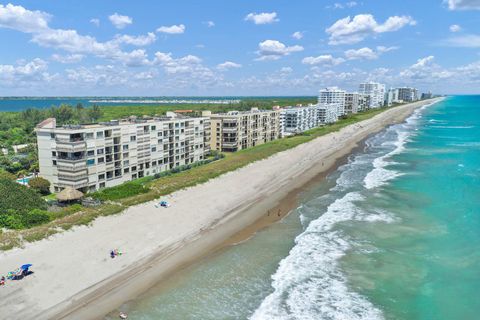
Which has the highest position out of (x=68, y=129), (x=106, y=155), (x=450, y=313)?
(x=68, y=129)

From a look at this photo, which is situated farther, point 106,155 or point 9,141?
point 9,141

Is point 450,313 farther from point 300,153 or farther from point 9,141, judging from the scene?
point 9,141

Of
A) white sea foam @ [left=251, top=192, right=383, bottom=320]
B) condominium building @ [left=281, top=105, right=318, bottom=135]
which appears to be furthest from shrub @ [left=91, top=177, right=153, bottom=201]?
condominium building @ [left=281, top=105, right=318, bottom=135]

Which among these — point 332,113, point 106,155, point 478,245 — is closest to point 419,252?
point 478,245

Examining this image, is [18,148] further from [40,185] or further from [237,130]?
[237,130]

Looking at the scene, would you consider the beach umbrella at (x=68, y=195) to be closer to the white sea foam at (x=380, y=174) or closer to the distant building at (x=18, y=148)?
the white sea foam at (x=380, y=174)

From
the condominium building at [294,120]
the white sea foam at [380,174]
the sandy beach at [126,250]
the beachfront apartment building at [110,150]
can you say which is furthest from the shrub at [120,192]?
the condominium building at [294,120]

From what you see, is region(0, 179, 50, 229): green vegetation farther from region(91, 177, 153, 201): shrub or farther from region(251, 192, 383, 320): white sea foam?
region(251, 192, 383, 320): white sea foam
